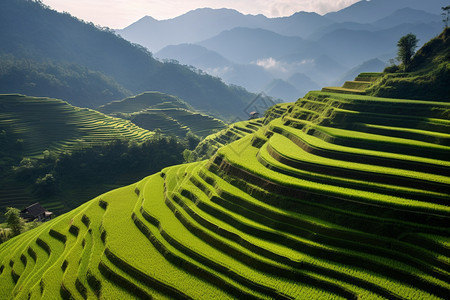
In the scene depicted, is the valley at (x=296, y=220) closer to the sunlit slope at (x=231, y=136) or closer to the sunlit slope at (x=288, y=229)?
the sunlit slope at (x=288, y=229)

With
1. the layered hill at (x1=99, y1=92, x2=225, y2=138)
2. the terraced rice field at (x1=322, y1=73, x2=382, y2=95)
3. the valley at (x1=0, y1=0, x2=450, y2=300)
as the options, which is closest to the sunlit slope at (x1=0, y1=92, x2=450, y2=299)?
the valley at (x1=0, y1=0, x2=450, y2=300)

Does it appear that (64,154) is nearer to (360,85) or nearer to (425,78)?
(360,85)

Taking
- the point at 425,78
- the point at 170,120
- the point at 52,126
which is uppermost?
the point at 425,78

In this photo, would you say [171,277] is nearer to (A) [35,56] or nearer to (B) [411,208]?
(B) [411,208]

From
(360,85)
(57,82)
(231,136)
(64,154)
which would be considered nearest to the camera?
(360,85)

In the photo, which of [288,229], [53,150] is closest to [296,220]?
[288,229]

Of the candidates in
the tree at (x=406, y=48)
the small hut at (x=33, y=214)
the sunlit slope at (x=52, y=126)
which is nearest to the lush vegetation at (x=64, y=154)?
the sunlit slope at (x=52, y=126)
